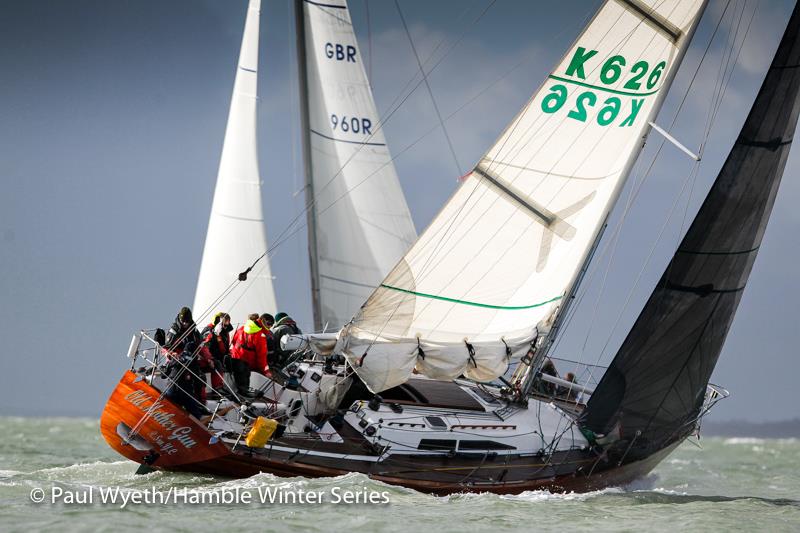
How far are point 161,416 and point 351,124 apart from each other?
871cm

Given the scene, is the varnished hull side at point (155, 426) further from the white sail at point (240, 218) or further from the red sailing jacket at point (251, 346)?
the white sail at point (240, 218)

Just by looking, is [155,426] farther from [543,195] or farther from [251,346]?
[543,195]

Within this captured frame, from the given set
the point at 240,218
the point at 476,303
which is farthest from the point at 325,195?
the point at 476,303

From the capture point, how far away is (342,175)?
719 inches

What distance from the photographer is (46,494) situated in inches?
417

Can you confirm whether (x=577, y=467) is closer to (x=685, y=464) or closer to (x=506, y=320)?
(x=506, y=320)

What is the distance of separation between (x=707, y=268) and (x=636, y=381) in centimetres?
150

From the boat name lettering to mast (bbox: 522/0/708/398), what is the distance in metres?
4.09

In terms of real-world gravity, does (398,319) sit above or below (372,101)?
below

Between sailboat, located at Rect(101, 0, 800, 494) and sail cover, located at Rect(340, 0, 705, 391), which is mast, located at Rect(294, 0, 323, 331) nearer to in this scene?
sailboat, located at Rect(101, 0, 800, 494)

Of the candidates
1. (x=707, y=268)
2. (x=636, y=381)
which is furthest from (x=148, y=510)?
(x=707, y=268)

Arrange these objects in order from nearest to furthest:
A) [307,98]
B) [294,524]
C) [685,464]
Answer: [294,524], [307,98], [685,464]

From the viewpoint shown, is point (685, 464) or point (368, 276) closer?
point (368, 276)

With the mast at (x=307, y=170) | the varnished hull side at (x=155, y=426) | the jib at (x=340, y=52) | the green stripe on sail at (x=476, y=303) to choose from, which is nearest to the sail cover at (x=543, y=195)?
the green stripe on sail at (x=476, y=303)
